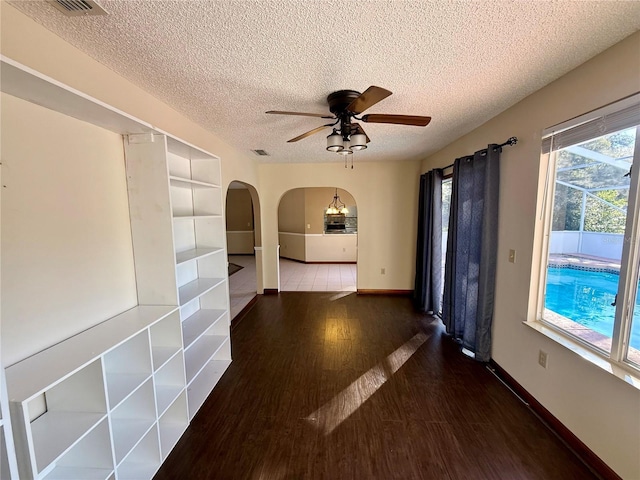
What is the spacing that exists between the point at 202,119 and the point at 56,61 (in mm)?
1228

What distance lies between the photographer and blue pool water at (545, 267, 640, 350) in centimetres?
161

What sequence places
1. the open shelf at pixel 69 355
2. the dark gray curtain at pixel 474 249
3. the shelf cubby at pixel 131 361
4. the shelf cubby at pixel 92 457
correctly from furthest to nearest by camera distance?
the dark gray curtain at pixel 474 249 < the shelf cubby at pixel 131 361 < the shelf cubby at pixel 92 457 < the open shelf at pixel 69 355

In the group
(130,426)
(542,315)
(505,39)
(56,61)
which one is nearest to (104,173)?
(56,61)

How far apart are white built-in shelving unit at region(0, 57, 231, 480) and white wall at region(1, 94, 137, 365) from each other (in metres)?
0.07

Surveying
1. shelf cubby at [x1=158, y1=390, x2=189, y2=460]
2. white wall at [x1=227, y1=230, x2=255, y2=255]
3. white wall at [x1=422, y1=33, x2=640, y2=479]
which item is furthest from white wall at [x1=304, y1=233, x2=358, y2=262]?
shelf cubby at [x1=158, y1=390, x2=189, y2=460]

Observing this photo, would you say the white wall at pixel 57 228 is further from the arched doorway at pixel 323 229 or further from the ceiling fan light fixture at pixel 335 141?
the arched doorway at pixel 323 229

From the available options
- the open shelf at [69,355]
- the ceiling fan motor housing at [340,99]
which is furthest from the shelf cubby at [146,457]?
the ceiling fan motor housing at [340,99]

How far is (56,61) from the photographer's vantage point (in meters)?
1.35

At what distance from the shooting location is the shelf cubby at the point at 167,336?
5.94 feet

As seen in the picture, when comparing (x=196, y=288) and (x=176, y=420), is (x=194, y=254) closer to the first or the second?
(x=196, y=288)

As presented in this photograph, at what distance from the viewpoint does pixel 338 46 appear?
1.44m

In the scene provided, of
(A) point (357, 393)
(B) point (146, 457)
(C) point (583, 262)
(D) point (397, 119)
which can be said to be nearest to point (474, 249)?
(C) point (583, 262)

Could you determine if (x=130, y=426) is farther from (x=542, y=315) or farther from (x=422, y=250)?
(x=422, y=250)

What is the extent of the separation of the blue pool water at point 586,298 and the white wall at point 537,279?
0.43 feet
